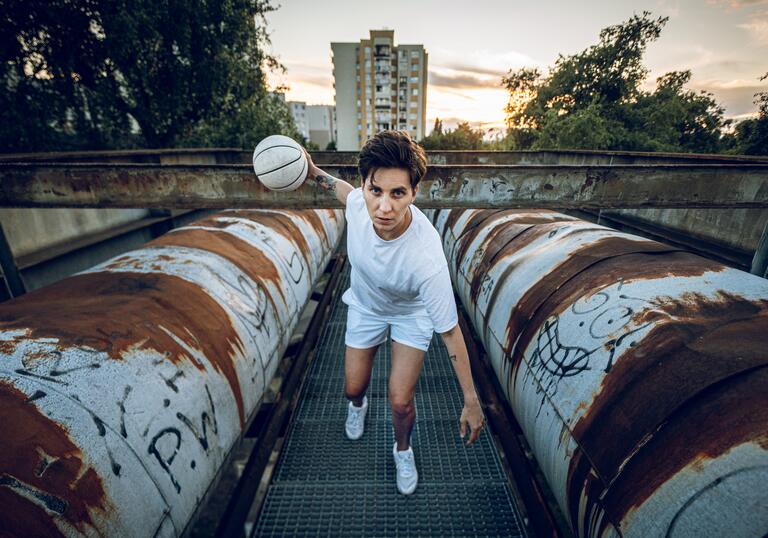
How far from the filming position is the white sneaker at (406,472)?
2.63 m

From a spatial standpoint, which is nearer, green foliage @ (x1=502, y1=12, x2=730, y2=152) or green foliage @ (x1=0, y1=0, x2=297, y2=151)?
green foliage @ (x1=0, y1=0, x2=297, y2=151)

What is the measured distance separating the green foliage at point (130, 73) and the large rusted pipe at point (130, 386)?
11.0 meters

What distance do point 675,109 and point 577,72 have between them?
6.38m

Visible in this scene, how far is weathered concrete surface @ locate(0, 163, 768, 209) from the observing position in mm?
2441

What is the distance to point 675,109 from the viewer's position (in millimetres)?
18328

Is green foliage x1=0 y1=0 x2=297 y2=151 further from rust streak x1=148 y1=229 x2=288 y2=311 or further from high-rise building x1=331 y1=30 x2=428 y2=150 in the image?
high-rise building x1=331 y1=30 x2=428 y2=150

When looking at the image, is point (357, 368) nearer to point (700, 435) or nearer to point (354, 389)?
point (354, 389)

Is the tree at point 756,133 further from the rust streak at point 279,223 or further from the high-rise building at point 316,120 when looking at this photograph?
the high-rise building at point 316,120

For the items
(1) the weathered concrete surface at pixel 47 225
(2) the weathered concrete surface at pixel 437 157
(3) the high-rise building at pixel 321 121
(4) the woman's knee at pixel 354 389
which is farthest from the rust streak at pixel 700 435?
(3) the high-rise building at pixel 321 121

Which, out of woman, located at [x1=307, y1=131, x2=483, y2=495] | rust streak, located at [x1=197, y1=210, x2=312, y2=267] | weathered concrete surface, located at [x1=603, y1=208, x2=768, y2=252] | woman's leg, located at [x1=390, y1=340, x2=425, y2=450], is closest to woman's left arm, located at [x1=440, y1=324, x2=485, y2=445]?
woman, located at [x1=307, y1=131, x2=483, y2=495]

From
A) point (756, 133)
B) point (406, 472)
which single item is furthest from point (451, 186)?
point (756, 133)

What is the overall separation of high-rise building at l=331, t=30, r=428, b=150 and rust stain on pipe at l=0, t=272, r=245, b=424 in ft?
185

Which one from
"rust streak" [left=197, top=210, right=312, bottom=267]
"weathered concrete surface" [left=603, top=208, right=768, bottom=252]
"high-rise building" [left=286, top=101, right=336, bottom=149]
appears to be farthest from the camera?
"high-rise building" [left=286, top=101, right=336, bottom=149]

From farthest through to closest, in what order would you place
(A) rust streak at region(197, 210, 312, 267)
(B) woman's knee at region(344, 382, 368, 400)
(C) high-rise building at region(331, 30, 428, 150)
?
1. (C) high-rise building at region(331, 30, 428, 150)
2. (A) rust streak at region(197, 210, 312, 267)
3. (B) woman's knee at region(344, 382, 368, 400)
